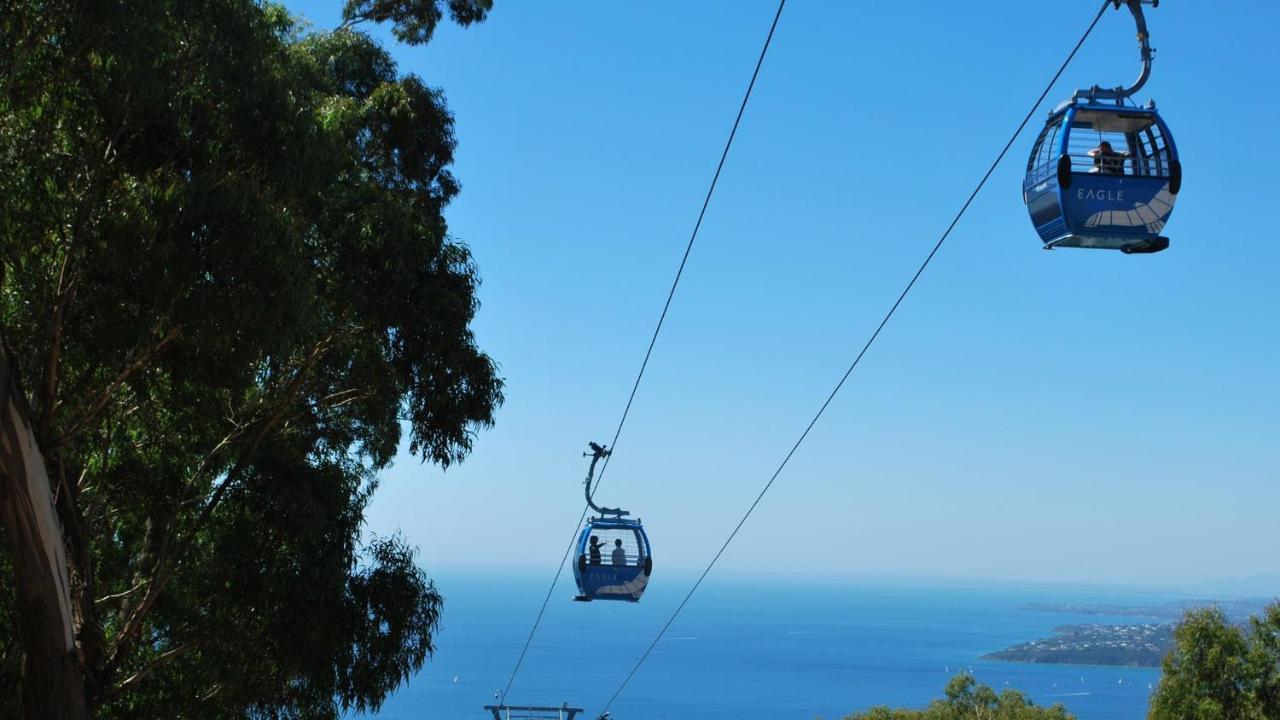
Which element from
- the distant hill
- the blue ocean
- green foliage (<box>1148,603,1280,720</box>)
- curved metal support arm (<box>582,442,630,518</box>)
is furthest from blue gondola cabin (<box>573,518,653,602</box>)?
the distant hill

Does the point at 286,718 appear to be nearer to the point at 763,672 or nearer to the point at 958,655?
the point at 763,672

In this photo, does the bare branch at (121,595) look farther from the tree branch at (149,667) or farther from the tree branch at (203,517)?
the tree branch at (149,667)

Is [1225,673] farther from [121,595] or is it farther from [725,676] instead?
[725,676]

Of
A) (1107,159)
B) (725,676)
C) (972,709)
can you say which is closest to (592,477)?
(1107,159)

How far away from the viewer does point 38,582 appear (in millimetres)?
6746

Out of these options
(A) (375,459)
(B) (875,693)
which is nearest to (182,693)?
(A) (375,459)

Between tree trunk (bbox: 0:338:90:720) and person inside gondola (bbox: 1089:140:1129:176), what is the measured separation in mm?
5540

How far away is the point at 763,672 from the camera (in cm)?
13188

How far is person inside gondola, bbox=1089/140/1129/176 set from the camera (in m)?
5.66

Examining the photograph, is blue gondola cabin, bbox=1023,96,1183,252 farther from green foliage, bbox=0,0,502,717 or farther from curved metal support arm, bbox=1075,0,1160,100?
green foliage, bbox=0,0,502,717

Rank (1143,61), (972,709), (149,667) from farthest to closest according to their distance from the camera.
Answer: (972,709) < (149,667) < (1143,61)

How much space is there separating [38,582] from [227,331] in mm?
1701

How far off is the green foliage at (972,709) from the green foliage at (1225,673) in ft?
21.5

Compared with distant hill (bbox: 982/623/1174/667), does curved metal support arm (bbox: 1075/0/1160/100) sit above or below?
above
